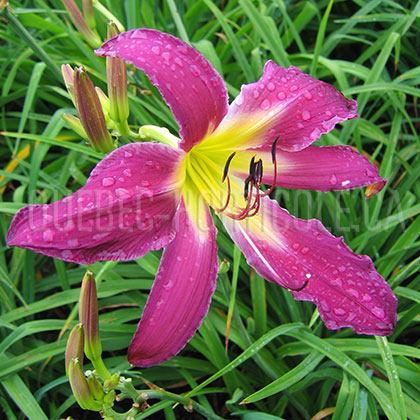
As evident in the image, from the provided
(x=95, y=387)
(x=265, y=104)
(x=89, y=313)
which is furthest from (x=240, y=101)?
(x=95, y=387)

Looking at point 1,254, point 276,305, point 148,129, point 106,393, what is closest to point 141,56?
point 148,129

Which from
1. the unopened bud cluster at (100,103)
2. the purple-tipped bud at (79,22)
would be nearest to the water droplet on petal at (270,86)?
the unopened bud cluster at (100,103)

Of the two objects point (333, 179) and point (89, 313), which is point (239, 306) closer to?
point (333, 179)

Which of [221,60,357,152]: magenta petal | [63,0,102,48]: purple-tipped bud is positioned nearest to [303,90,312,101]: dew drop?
[221,60,357,152]: magenta petal

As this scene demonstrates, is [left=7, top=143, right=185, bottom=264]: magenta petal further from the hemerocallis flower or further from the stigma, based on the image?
the stigma

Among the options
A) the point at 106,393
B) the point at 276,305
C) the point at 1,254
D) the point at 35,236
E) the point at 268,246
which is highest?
the point at 35,236

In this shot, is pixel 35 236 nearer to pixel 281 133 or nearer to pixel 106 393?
pixel 106 393
